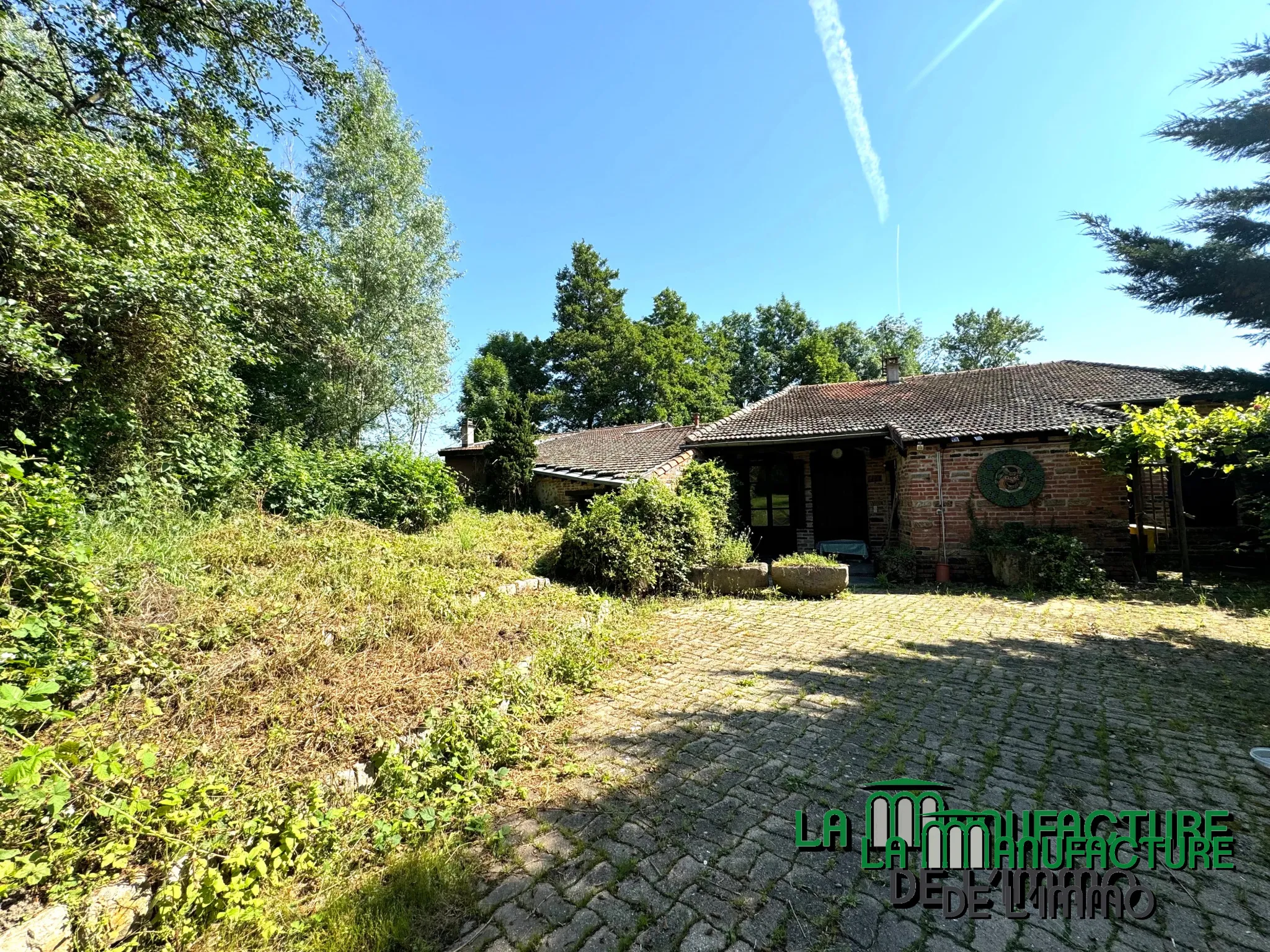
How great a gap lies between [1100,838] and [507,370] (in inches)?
1304

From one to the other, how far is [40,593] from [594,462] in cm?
1040

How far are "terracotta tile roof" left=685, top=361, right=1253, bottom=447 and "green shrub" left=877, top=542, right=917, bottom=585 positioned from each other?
2.36 metres

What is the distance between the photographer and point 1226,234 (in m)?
6.07

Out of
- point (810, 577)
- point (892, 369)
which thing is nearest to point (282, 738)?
point (810, 577)

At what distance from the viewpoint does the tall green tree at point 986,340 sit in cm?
3167

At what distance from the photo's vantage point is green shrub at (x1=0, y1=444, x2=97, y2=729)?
232 cm

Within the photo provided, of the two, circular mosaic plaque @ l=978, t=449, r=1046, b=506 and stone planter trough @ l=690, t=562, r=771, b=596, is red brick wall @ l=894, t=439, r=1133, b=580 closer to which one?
circular mosaic plaque @ l=978, t=449, r=1046, b=506

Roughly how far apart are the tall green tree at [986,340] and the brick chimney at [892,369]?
2009 centimetres

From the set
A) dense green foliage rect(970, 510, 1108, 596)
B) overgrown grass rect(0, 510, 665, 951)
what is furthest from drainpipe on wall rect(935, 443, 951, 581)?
overgrown grass rect(0, 510, 665, 951)

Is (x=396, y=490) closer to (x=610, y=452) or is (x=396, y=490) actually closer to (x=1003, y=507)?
(x=610, y=452)

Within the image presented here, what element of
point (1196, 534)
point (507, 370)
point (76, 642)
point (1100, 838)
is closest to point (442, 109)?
point (76, 642)

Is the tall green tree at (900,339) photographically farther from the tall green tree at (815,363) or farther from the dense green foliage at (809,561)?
the dense green foliage at (809,561)

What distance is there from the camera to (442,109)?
380 inches

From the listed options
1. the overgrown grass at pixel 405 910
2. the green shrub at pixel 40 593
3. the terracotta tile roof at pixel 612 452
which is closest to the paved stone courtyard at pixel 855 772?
the overgrown grass at pixel 405 910
